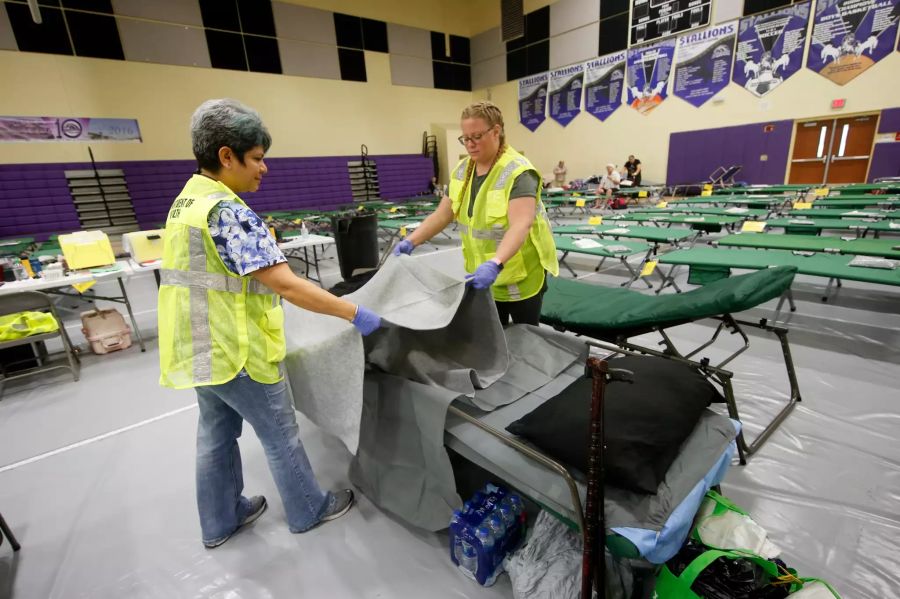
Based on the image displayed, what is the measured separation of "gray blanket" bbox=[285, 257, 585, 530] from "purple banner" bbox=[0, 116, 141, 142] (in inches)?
383

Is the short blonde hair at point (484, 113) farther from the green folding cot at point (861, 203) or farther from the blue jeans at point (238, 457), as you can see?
the green folding cot at point (861, 203)

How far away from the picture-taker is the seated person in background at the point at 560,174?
1221cm

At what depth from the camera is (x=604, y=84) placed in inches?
424

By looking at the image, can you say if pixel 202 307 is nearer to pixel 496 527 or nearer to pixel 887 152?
pixel 496 527

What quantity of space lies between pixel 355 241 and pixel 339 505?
304 cm

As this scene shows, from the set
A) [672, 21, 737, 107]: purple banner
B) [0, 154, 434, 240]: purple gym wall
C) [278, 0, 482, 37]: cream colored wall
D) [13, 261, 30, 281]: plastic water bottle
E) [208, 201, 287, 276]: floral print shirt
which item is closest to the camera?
[208, 201, 287, 276]: floral print shirt

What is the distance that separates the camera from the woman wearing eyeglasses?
1.60 meters

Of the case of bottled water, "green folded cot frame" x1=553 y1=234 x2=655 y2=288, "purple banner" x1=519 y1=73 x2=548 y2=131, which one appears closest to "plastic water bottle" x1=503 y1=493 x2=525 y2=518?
the case of bottled water

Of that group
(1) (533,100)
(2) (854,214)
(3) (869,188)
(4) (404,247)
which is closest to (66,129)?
(4) (404,247)

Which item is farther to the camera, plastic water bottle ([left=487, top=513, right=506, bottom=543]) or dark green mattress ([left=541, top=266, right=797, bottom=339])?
dark green mattress ([left=541, top=266, right=797, bottom=339])

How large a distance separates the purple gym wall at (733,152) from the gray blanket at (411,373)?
10051 millimetres

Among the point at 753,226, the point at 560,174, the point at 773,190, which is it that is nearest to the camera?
the point at 753,226

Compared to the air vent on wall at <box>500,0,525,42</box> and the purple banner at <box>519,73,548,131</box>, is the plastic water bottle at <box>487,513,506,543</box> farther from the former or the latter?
the air vent on wall at <box>500,0,525,42</box>

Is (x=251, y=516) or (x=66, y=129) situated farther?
(x=66, y=129)
